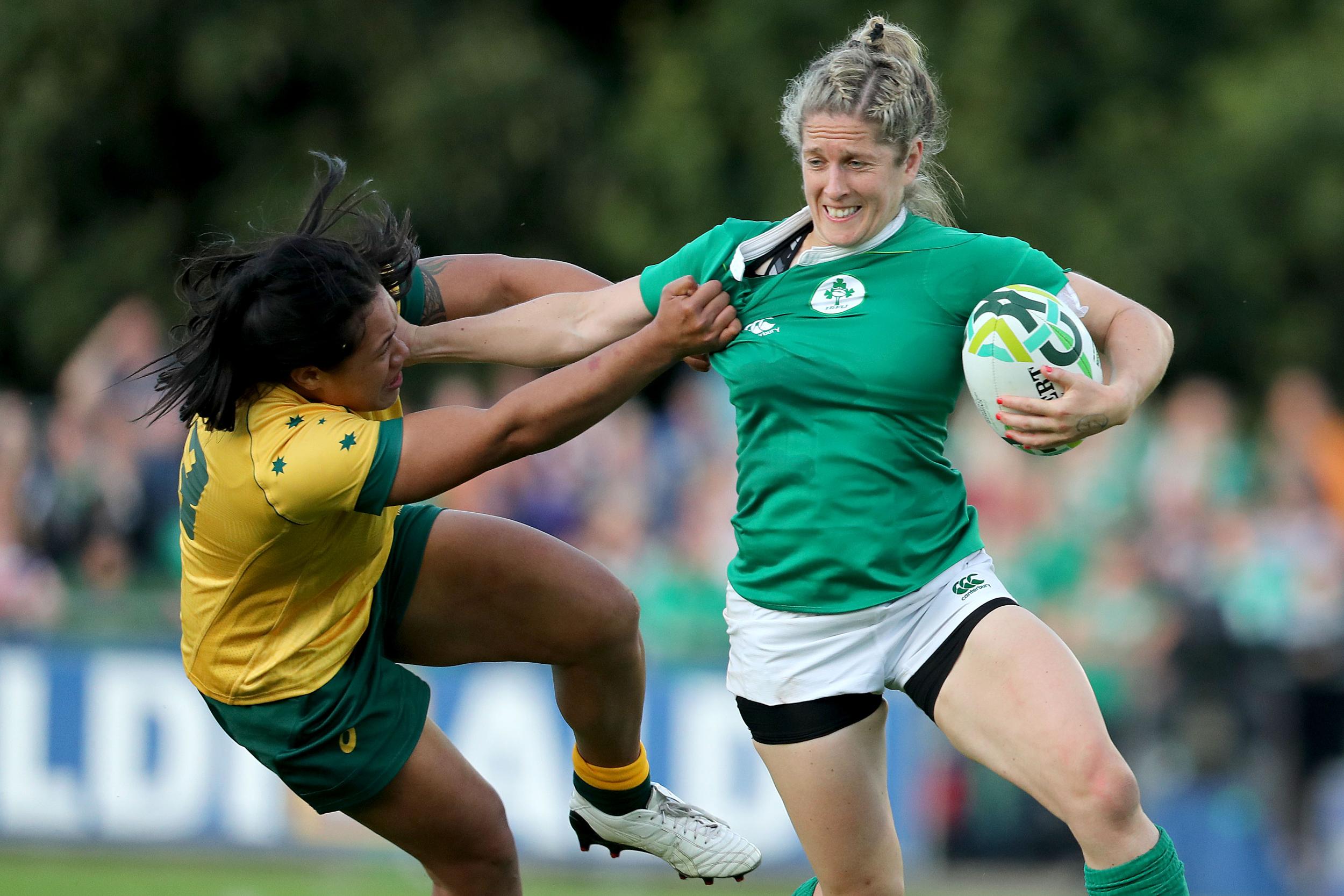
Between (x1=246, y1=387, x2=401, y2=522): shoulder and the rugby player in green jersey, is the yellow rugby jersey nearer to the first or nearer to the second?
(x1=246, y1=387, x2=401, y2=522): shoulder

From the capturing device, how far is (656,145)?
14789mm

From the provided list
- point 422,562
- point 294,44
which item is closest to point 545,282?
point 422,562

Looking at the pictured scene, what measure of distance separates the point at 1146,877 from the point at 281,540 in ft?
7.68

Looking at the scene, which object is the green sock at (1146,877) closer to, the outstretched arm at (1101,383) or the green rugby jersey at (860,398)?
the green rugby jersey at (860,398)

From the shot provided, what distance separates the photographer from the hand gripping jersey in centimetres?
423

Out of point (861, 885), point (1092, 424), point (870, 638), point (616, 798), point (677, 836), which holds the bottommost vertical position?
point (677, 836)

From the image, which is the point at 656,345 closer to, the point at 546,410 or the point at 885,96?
the point at 546,410

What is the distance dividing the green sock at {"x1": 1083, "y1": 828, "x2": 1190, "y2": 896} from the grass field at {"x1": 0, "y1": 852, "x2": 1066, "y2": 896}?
5206mm

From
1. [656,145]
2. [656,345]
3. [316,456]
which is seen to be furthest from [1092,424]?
[656,145]

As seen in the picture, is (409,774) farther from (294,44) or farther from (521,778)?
(294,44)

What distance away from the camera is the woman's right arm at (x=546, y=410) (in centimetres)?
423

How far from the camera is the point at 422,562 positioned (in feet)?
16.0

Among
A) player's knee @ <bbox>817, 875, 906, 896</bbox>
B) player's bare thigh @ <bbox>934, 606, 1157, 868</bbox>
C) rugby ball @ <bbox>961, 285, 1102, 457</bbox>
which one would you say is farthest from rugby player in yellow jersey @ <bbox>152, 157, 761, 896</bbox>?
player's bare thigh @ <bbox>934, 606, 1157, 868</bbox>

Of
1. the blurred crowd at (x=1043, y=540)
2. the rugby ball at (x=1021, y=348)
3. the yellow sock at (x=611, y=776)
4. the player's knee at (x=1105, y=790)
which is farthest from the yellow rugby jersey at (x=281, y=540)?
the blurred crowd at (x=1043, y=540)
